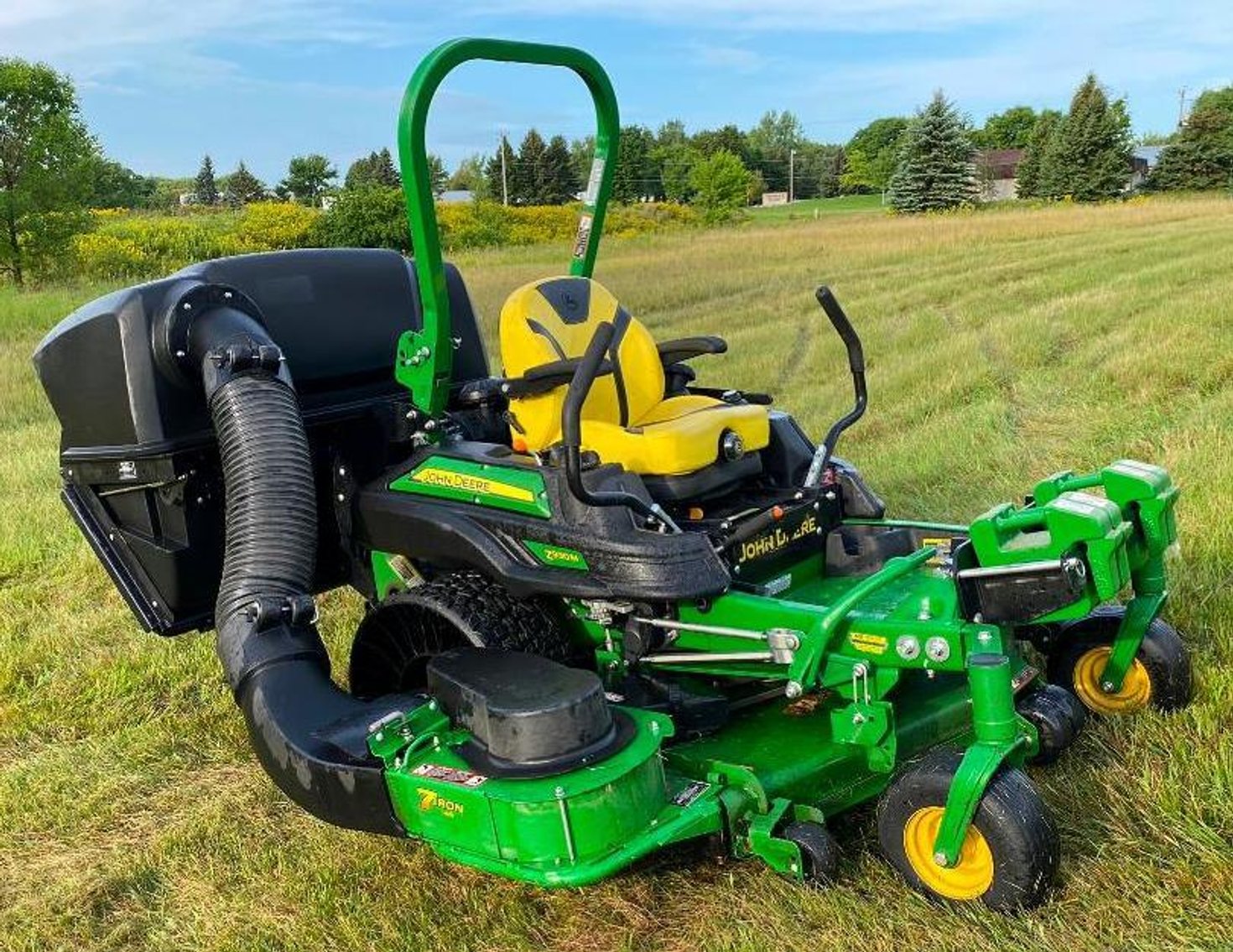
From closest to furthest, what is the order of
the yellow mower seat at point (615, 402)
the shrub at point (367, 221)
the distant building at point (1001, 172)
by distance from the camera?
the yellow mower seat at point (615, 402)
the shrub at point (367, 221)
the distant building at point (1001, 172)

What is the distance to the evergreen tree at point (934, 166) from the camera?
138ft

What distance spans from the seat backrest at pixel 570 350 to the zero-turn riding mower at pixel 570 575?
1 centimetres

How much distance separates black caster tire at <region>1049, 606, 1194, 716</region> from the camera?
346cm

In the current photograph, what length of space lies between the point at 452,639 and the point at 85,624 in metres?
2.49

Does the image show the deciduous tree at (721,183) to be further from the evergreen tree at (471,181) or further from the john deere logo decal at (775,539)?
the john deere logo decal at (775,539)

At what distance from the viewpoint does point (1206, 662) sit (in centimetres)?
364

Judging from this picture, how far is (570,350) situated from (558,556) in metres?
0.99

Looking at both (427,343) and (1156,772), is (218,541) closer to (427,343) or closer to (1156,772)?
(427,343)

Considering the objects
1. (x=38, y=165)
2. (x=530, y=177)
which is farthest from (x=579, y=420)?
(x=530, y=177)

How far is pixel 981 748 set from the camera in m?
2.67

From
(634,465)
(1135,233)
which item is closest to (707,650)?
(634,465)

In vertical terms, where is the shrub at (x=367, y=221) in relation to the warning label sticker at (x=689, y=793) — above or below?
above

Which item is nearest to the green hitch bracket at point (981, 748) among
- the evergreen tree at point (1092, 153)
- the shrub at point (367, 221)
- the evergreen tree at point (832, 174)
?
the shrub at point (367, 221)

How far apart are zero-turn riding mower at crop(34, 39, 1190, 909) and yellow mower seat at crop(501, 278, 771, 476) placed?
1cm
